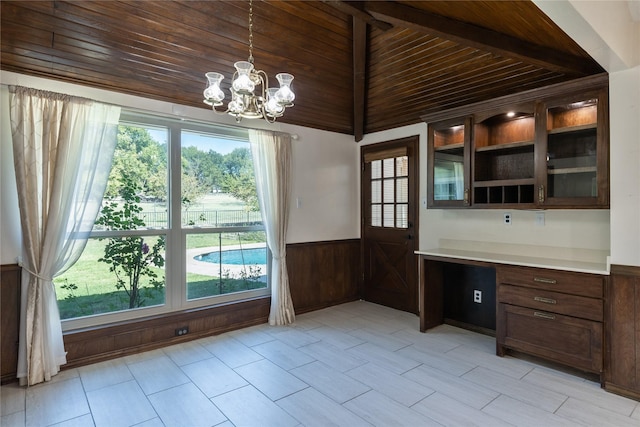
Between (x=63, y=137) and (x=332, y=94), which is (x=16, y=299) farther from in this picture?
(x=332, y=94)

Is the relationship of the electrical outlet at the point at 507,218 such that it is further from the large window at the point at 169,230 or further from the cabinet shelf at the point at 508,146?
the large window at the point at 169,230

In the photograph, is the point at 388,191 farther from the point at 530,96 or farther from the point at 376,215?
the point at 530,96

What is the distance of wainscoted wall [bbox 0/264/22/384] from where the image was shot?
263cm

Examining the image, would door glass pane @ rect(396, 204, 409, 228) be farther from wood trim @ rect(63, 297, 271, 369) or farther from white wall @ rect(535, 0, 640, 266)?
white wall @ rect(535, 0, 640, 266)

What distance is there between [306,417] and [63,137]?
2900 millimetres

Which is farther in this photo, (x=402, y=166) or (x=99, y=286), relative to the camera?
(x=402, y=166)

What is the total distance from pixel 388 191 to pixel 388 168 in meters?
0.33

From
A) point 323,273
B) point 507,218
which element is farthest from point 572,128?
point 323,273

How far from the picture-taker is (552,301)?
9.14ft

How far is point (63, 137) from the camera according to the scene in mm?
2777

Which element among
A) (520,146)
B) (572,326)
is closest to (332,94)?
(520,146)

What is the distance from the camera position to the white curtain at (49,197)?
2.63 metres

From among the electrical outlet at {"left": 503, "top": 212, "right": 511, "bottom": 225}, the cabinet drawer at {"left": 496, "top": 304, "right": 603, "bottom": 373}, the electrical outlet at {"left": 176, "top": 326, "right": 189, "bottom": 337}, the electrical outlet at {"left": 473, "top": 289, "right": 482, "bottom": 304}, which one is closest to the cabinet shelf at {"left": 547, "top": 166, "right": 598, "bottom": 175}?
the electrical outlet at {"left": 503, "top": 212, "right": 511, "bottom": 225}

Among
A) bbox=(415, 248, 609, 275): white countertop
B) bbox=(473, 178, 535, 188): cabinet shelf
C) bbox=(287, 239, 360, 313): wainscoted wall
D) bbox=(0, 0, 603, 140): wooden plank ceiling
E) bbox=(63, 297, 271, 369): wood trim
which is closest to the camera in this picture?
bbox=(0, 0, 603, 140): wooden plank ceiling
